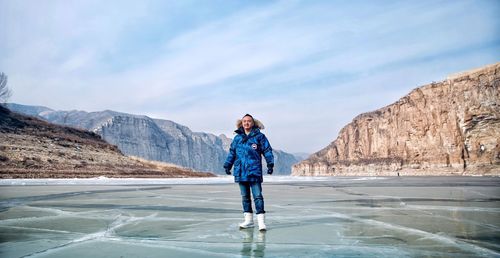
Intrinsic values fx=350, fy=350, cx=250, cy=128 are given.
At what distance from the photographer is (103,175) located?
92.9ft

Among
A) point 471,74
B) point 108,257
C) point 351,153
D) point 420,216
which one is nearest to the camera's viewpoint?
point 108,257

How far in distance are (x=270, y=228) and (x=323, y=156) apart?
134678 millimetres

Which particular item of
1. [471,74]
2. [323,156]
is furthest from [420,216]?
[323,156]

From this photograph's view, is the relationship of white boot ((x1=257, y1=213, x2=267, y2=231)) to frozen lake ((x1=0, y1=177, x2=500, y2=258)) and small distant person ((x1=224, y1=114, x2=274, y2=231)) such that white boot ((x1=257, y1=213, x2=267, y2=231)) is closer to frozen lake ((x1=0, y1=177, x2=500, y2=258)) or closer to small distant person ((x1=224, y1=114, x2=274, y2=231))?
small distant person ((x1=224, y1=114, x2=274, y2=231))

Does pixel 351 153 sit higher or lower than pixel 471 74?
lower

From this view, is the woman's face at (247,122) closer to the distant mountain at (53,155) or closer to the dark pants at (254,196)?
the dark pants at (254,196)

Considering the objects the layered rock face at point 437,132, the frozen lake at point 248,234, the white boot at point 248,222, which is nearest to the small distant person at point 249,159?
the white boot at point 248,222

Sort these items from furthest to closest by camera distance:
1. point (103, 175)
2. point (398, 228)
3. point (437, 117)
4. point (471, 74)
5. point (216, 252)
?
point (437, 117) → point (471, 74) → point (103, 175) → point (398, 228) → point (216, 252)

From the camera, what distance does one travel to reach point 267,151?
5.19 meters

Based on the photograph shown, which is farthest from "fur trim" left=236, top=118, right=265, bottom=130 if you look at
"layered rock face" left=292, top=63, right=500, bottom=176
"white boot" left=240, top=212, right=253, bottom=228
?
"layered rock face" left=292, top=63, right=500, bottom=176

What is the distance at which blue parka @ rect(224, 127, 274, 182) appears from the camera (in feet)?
16.8

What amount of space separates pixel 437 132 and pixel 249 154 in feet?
296

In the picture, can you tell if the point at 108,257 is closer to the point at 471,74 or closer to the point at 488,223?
the point at 488,223

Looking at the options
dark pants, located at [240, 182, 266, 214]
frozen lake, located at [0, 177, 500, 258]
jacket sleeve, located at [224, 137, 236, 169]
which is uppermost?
jacket sleeve, located at [224, 137, 236, 169]
